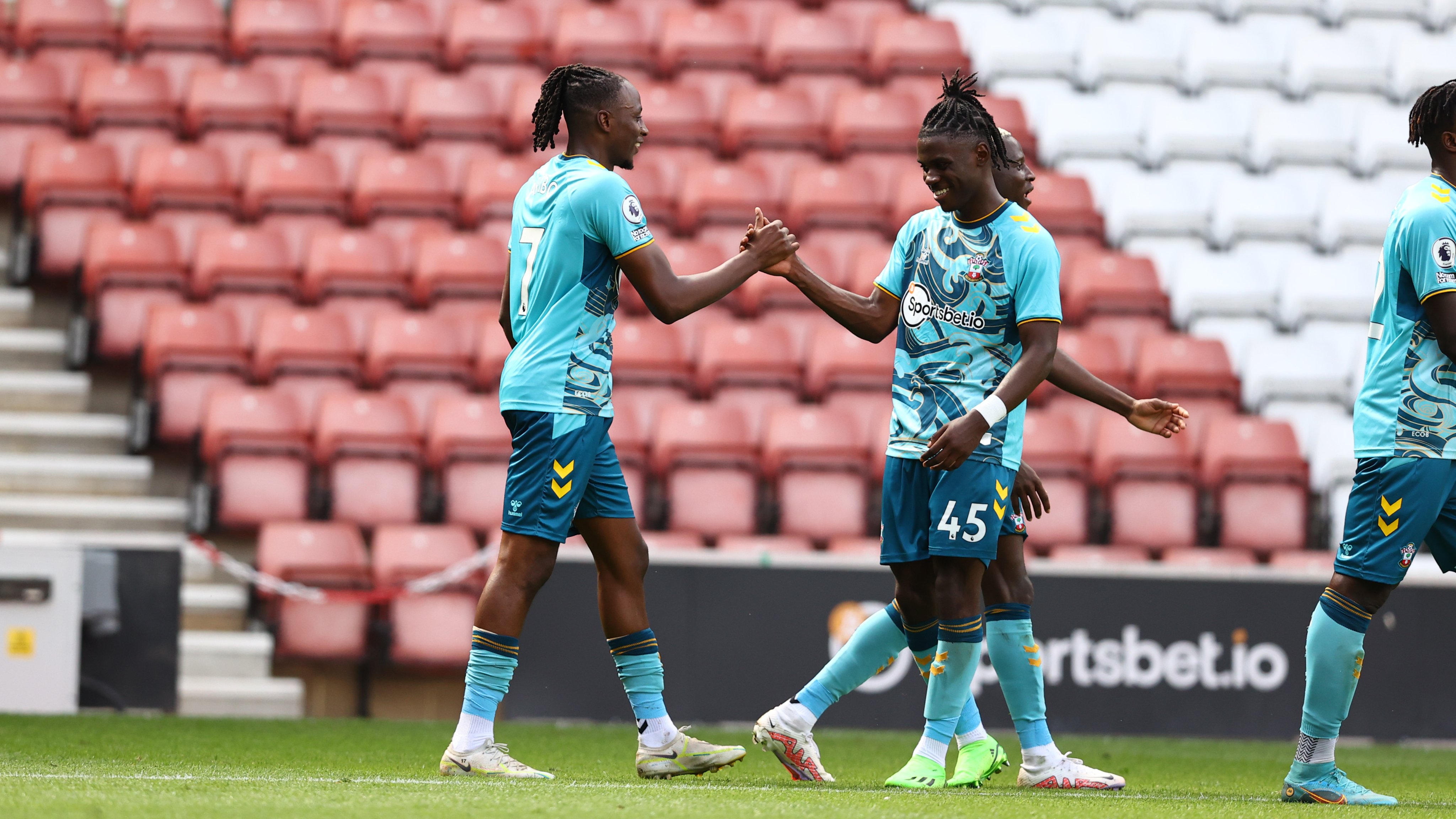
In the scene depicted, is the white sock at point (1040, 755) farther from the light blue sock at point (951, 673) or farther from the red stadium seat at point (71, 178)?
the red stadium seat at point (71, 178)

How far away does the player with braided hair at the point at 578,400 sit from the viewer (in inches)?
177

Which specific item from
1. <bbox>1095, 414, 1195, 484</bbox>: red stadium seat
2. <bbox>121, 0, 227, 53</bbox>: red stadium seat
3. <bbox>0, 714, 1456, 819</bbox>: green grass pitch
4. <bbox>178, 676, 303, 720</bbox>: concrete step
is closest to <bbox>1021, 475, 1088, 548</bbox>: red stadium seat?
<bbox>1095, 414, 1195, 484</bbox>: red stadium seat

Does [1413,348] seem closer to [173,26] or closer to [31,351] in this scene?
[31,351]

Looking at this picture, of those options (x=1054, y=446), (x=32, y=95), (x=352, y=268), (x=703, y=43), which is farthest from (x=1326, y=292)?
(x=32, y=95)

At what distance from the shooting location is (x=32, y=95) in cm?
1163

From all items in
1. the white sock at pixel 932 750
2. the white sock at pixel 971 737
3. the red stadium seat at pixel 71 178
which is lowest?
the white sock at pixel 971 737

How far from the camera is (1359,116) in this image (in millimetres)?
13664

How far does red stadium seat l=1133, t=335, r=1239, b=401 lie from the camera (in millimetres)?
10375

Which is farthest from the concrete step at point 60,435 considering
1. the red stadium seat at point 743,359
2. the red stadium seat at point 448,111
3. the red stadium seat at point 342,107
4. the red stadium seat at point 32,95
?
the red stadium seat at point 743,359

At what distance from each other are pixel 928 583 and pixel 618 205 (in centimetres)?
141

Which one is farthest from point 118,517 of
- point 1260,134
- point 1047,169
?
point 1260,134

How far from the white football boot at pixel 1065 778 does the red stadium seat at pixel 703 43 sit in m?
8.98

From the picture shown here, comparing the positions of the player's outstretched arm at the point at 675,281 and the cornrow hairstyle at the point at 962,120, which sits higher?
the cornrow hairstyle at the point at 962,120

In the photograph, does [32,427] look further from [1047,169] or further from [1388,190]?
[1388,190]
